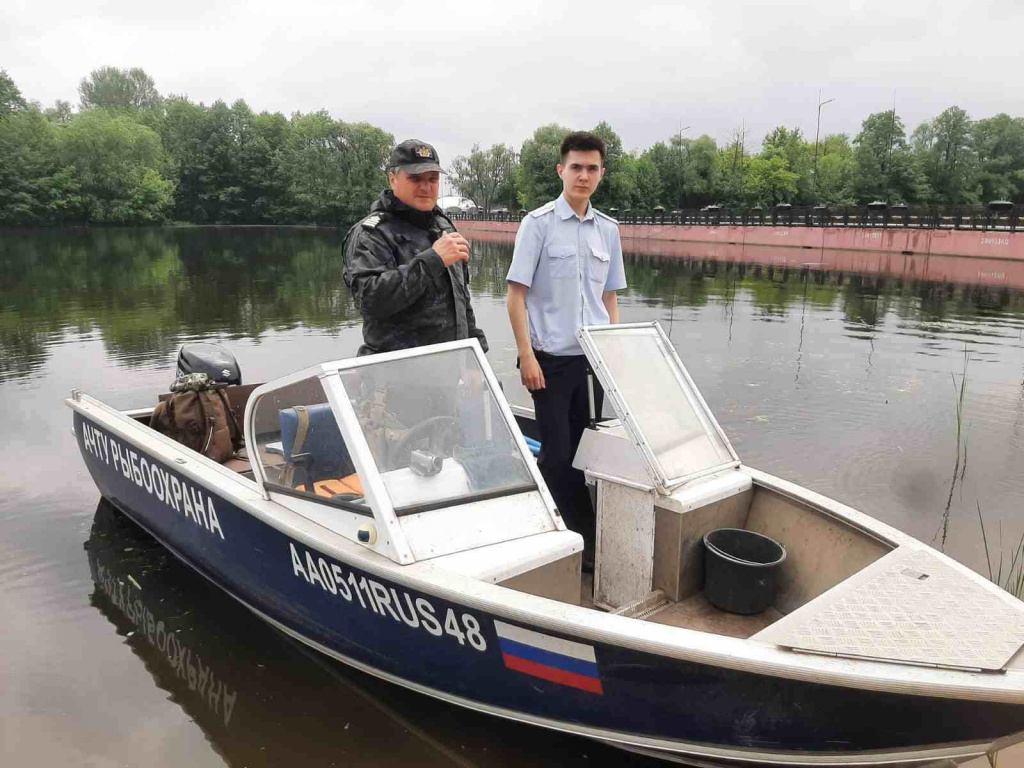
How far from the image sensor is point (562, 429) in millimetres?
3789

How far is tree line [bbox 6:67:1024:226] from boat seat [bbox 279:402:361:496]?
203 feet

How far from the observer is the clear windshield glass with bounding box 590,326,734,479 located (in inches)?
135

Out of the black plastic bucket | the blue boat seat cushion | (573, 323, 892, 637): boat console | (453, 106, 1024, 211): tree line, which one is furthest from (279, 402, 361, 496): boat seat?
(453, 106, 1024, 211): tree line

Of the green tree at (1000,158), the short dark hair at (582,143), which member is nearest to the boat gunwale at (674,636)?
the short dark hair at (582,143)

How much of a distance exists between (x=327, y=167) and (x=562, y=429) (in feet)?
267

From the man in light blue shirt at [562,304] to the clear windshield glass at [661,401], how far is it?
0.77 ft

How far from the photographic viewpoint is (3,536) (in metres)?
5.09

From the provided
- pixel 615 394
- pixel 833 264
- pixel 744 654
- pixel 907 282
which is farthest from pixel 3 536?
pixel 833 264

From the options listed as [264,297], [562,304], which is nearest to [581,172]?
[562,304]

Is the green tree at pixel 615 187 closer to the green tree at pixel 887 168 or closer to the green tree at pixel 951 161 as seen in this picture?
the green tree at pixel 887 168

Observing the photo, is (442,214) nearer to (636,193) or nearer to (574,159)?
(574,159)

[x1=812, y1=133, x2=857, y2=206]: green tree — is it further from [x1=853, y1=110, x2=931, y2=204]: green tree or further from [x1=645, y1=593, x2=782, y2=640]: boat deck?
[x1=645, y1=593, x2=782, y2=640]: boat deck

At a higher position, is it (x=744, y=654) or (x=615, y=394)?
(x=615, y=394)

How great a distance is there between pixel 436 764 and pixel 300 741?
0.64m
